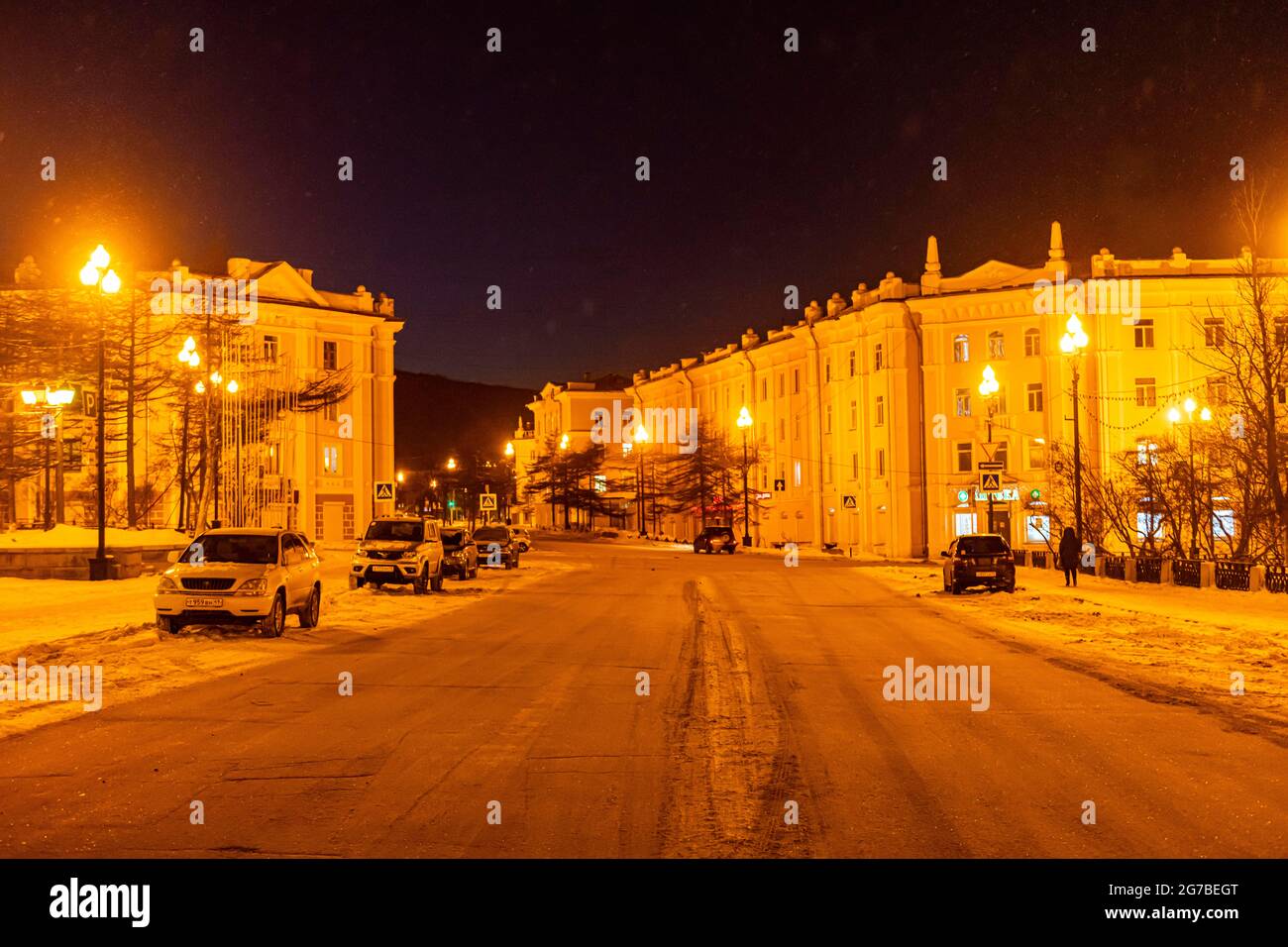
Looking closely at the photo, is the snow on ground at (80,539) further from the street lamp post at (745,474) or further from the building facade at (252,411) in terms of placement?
the street lamp post at (745,474)

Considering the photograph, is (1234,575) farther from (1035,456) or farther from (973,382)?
(973,382)

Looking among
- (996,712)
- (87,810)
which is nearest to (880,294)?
(996,712)

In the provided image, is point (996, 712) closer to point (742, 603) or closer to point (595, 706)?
point (595, 706)

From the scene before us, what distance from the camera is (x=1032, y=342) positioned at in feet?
224

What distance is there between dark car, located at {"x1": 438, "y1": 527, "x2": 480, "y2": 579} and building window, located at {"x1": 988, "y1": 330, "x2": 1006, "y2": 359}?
4021 cm

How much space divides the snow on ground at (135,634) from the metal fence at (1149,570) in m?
19.0

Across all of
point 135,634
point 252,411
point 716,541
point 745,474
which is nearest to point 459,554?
point 252,411

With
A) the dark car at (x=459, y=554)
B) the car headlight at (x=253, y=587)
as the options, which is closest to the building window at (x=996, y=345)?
the dark car at (x=459, y=554)

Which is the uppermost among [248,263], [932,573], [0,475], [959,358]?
[248,263]

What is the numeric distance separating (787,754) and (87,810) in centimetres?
517

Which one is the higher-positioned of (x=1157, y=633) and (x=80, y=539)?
(x=80, y=539)

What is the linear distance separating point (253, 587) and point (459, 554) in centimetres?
1955

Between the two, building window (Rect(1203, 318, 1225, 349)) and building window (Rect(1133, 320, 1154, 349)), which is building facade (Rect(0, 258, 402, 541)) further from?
building window (Rect(1133, 320, 1154, 349))
